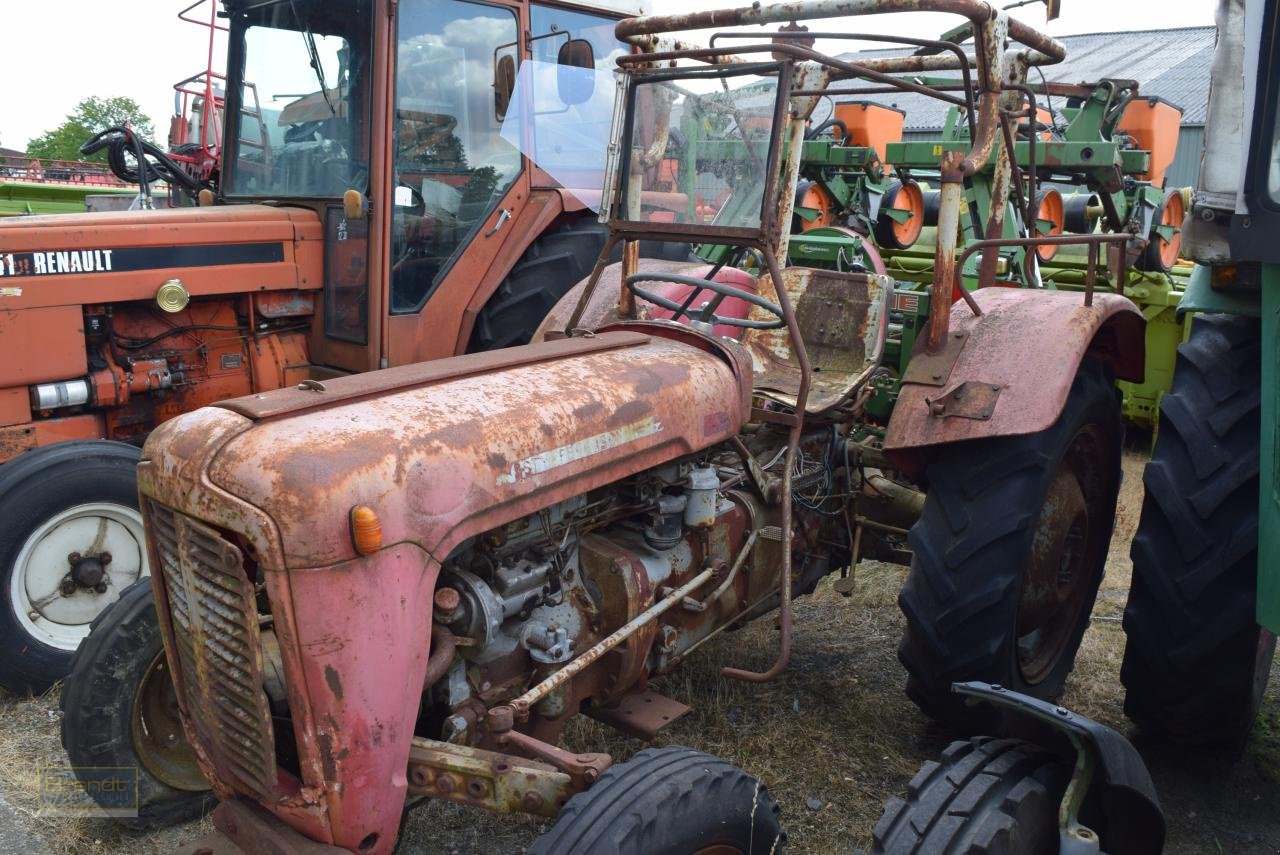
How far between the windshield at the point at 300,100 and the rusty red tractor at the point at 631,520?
4.69 ft

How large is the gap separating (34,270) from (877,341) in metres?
3.08

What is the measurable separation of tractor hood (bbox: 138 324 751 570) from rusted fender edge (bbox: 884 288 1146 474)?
2.00 ft

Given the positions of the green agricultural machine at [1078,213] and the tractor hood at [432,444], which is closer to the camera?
the tractor hood at [432,444]

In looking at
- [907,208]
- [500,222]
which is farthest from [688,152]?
[907,208]

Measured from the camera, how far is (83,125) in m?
37.5

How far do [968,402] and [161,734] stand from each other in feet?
7.56

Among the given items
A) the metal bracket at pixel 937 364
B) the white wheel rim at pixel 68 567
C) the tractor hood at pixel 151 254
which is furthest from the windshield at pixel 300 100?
the metal bracket at pixel 937 364

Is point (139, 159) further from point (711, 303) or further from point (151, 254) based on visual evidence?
point (711, 303)

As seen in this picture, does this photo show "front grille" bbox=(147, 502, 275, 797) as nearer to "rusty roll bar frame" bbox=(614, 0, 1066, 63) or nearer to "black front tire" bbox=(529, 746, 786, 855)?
"black front tire" bbox=(529, 746, 786, 855)

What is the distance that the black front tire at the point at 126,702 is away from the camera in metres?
2.54

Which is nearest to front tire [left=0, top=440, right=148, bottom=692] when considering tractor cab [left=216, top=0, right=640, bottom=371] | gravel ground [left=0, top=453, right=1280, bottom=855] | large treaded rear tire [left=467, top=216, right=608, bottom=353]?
gravel ground [left=0, top=453, right=1280, bottom=855]

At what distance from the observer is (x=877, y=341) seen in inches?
136

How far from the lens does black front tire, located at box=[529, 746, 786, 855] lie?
73.2 inches

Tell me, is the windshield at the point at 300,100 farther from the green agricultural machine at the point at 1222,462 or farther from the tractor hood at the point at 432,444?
the green agricultural machine at the point at 1222,462
